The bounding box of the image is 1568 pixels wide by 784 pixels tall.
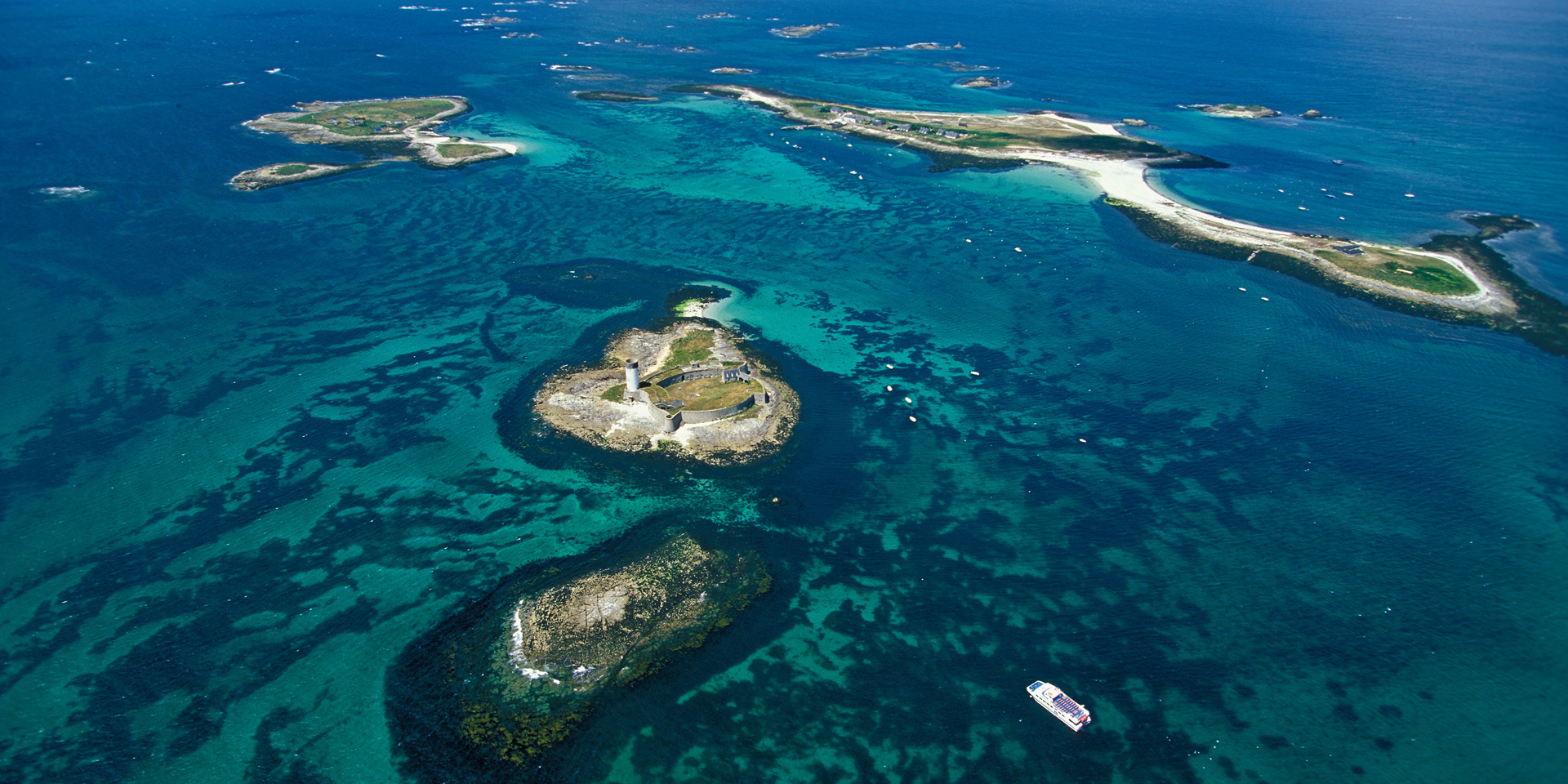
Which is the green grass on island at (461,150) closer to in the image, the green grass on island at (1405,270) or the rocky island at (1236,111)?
the green grass on island at (1405,270)

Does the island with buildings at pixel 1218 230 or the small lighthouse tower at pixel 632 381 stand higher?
the island with buildings at pixel 1218 230

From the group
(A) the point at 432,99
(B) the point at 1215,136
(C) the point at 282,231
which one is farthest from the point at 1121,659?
(A) the point at 432,99

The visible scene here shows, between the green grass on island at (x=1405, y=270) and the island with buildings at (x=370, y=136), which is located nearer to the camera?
the green grass on island at (x=1405, y=270)

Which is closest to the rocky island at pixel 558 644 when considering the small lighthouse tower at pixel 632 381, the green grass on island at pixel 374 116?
the small lighthouse tower at pixel 632 381

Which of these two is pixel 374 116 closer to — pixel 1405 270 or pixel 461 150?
pixel 461 150

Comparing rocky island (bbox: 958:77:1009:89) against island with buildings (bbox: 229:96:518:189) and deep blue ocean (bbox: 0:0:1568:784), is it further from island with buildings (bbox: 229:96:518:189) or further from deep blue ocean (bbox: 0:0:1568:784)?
island with buildings (bbox: 229:96:518:189)

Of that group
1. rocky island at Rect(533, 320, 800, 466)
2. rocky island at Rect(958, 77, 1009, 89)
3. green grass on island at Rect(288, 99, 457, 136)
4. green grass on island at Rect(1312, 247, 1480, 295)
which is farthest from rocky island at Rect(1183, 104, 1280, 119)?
green grass on island at Rect(288, 99, 457, 136)

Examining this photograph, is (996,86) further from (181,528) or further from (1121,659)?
(181,528)

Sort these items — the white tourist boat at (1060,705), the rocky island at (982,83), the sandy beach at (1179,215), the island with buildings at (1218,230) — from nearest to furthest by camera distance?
the white tourist boat at (1060,705)
the island with buildings at (1218,230)
the sandy beach at (1179,215)
the rocky island at (982,83)
